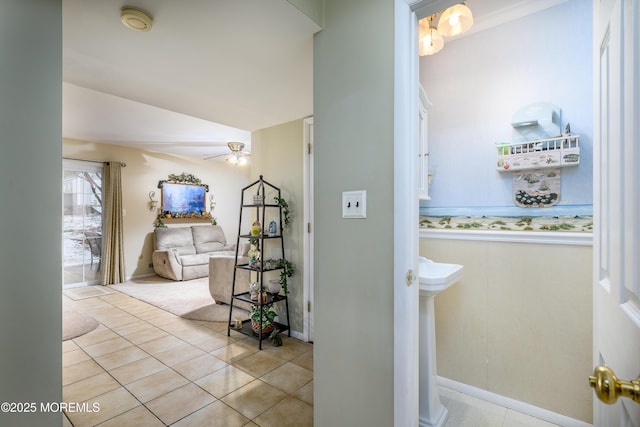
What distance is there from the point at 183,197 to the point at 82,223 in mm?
1752

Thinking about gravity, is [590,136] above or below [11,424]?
above

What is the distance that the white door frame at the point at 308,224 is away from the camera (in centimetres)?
288

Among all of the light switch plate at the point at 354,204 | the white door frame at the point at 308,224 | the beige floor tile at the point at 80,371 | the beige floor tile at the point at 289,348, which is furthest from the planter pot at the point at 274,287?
the light switch plate at the point at 354,204

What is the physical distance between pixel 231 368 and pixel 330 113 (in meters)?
2.10

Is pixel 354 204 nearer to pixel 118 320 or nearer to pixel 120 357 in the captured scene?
pixel 120 357

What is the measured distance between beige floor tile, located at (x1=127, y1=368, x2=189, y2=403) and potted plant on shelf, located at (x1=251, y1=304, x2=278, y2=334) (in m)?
0.75

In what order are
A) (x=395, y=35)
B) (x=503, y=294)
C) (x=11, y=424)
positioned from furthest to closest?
(x=503, y=294) → (x=395, y=35) → (x=11, y=424)

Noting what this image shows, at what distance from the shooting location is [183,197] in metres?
6.23

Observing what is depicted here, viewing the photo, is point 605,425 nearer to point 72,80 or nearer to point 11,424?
point 11,424

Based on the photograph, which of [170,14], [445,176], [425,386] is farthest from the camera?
[445,176]

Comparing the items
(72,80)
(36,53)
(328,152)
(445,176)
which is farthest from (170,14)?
(445,176)

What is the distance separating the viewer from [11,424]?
0.82 m

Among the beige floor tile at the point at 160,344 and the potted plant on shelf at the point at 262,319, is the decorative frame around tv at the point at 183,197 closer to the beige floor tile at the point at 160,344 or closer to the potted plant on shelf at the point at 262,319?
the beige floor tile at the point at 160,344

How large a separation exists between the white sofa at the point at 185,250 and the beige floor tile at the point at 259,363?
A: 2.87 m
